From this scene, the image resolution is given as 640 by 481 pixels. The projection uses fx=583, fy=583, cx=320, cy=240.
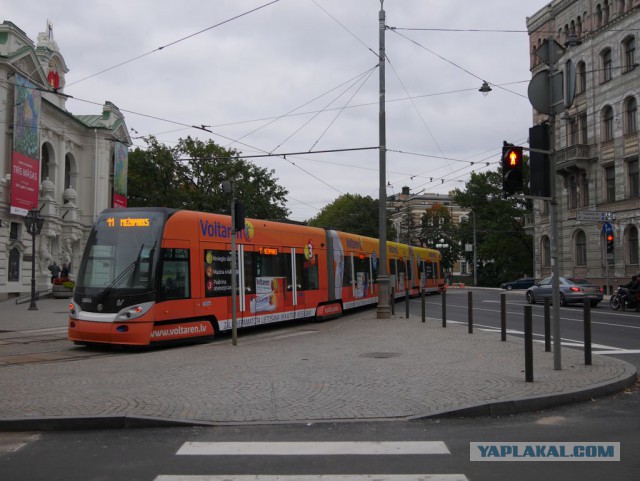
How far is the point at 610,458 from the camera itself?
15.7 ft

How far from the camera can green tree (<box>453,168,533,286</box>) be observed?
212 ft

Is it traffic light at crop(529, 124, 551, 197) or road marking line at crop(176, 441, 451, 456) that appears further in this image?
traffic light at crop(529, 124, 551, 197)

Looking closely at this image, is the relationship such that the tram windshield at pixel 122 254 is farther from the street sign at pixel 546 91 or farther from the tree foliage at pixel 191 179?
the tree foliage at pixel 191 179

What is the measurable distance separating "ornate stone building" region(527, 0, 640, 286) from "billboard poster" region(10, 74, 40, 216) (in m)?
28.6

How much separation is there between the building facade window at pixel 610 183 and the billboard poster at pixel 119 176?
31.5 meters

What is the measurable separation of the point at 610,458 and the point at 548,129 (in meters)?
5.32

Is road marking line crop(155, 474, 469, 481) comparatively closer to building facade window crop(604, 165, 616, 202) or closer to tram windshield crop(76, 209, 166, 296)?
tram windshield crop(76, 209, 166, 296)

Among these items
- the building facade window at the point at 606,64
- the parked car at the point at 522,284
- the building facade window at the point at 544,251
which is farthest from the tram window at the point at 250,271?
the parked car at the point at 522,284

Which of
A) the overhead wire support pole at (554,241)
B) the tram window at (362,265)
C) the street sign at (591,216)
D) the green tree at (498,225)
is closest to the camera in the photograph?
the overhead wire support pole at (554,241)

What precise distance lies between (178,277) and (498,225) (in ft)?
190

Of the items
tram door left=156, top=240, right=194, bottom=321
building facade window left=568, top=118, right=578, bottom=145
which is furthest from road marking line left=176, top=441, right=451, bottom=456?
building facade window left=568, top=118, right=578, bottom=145

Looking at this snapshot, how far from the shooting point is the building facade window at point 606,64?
121 ft

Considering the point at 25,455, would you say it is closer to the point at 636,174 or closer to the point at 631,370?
the point at 631,370

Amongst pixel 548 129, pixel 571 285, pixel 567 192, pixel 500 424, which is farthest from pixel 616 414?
pixel 567 192
